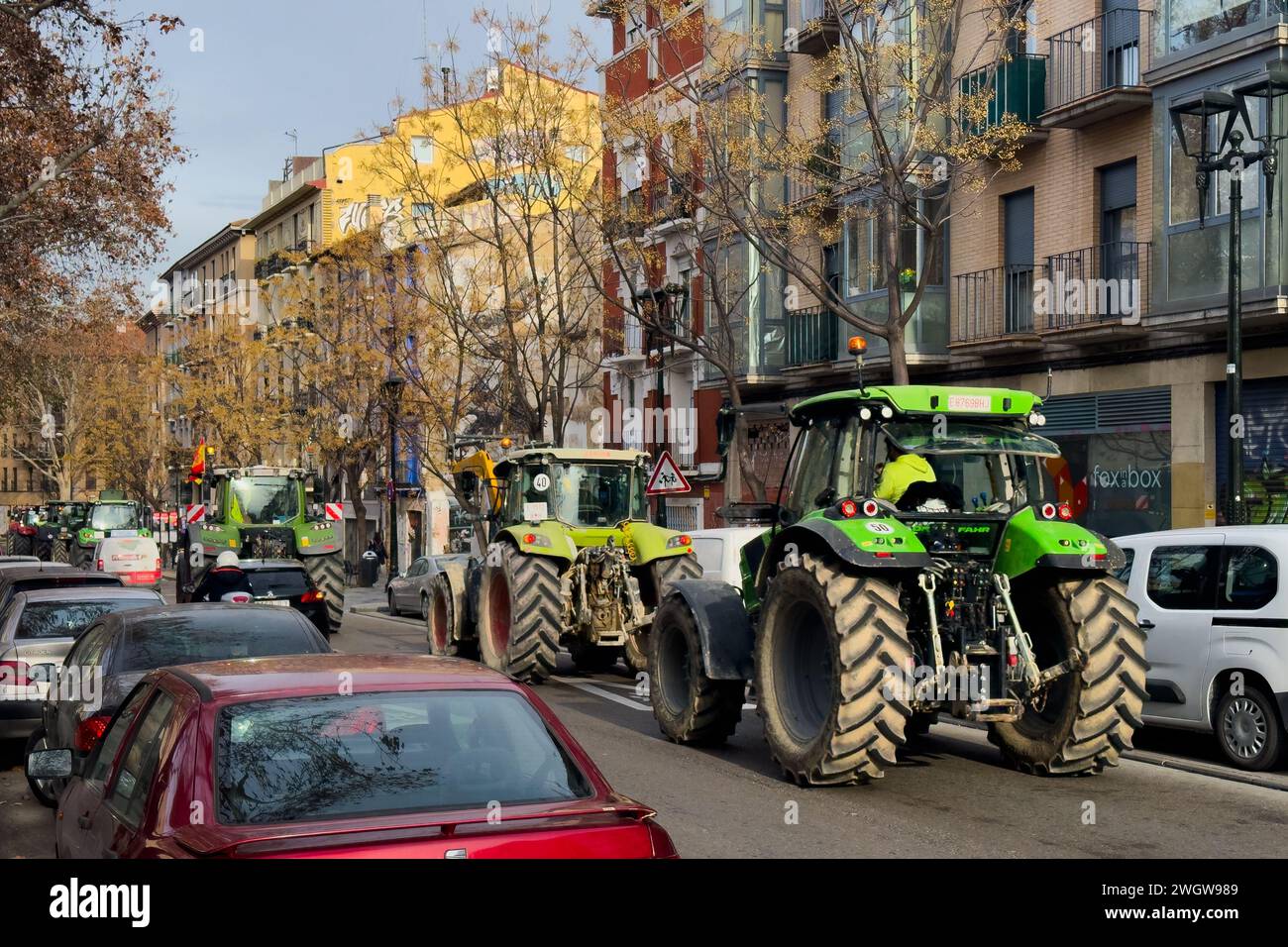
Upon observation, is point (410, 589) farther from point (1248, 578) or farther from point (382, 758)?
point (382, 758)

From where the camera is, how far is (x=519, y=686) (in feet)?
17.7

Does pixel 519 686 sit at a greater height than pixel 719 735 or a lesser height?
greater

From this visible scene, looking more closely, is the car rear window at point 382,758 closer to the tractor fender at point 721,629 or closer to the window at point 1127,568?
the tractor fender at point 721,629

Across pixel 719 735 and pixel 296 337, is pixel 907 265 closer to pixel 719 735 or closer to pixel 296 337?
pixel 719 735

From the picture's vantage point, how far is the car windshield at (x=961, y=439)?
10609 millimetres

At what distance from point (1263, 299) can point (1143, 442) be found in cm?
383

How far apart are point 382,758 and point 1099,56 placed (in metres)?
20.7

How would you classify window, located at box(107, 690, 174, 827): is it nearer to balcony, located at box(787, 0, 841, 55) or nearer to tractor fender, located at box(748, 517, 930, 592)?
tractor fender, located at box(748, 517, 930, 592)

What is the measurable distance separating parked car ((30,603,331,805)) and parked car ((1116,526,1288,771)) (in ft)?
21.7

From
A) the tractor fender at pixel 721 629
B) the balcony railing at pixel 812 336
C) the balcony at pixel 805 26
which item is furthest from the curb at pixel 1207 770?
the balcony railing at pixel 812 336

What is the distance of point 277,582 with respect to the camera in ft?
66.3

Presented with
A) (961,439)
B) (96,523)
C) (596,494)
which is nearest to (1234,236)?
(961,439)
